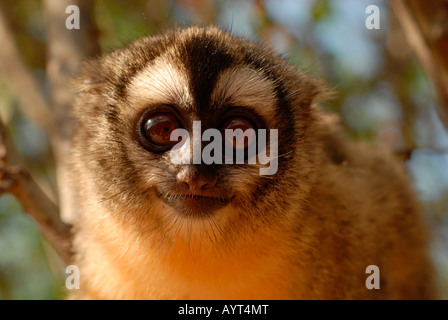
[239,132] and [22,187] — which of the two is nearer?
[239,132]

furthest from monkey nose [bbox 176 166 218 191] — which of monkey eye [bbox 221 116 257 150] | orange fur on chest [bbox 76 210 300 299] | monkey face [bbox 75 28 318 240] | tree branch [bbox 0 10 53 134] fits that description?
tree branch [bbox 0 10 53 134]

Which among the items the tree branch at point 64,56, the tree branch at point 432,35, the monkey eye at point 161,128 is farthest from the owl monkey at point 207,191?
the tree branch at point 432,35

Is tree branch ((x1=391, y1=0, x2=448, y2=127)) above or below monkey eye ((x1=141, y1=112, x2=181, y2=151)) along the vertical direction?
above

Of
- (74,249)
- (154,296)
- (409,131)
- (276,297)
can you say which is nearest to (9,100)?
(74,249)

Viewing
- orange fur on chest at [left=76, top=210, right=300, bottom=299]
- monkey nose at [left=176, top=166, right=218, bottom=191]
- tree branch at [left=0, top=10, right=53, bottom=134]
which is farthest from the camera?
tree branch at [left=0, top=10, right=53, bottom=134]

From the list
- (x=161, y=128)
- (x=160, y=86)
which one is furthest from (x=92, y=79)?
(x=161, y=128)

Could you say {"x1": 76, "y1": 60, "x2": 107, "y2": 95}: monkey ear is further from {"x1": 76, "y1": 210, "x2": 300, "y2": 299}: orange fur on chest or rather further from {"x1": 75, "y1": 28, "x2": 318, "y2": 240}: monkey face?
{"x1": 76, "y1": 210, "x2": 300, "y2": 299}: orange fur on chest

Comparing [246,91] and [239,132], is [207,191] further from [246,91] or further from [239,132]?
[246,91]
